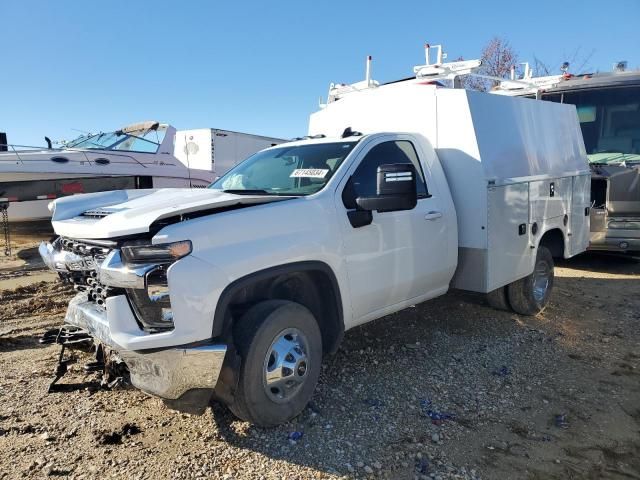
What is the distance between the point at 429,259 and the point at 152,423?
248cm

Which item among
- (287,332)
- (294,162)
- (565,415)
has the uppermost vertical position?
(294,162)

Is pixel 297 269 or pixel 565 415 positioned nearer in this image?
pixel 297 269

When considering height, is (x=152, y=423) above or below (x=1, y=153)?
below

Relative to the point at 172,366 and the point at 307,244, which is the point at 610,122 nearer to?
the point at 307,244

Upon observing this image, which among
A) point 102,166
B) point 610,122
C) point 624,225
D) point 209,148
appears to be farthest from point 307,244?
point 209,148

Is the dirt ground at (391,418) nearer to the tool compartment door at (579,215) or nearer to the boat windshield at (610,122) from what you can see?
the tool compartment door at (579,215)

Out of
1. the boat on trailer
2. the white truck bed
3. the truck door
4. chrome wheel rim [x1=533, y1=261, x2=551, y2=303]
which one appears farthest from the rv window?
the boat on trailer

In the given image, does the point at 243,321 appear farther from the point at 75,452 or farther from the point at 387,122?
the point at 387,122

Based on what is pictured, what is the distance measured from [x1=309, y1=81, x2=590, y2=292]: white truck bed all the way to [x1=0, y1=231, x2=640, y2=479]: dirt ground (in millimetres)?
844

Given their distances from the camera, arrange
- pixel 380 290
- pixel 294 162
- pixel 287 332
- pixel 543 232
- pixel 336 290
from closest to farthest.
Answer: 1. pixel 287 332
2. pixel 336 290
3. pixel 380 290
4. pixel 294 162
5. pixel 543 232

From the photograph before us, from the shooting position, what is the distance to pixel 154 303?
2.74 meters

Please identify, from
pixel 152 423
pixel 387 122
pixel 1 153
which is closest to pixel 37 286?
pixel 1 153

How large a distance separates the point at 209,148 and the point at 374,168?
830 centimetres

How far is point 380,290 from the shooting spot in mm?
3918
